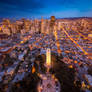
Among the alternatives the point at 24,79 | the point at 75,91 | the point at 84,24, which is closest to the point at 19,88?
the point at 24,79

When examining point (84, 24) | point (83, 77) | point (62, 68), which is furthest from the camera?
point (84, 24)

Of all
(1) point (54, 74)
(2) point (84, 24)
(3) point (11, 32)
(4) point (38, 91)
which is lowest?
(4) point (38, 91)

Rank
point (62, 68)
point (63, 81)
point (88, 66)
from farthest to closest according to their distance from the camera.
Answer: point (88, 66) < point (62, 68) < point (63, 81)

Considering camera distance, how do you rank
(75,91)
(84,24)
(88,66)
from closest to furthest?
1. (75,91)
2. (88,66)
3. (84,24)

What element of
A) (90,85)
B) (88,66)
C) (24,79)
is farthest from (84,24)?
(24,79)

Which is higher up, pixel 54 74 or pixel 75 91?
pixel 54 74

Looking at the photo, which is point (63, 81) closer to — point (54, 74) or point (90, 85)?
point (54, 74)

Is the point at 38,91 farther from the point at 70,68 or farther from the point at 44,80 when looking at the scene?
the point at 70,68

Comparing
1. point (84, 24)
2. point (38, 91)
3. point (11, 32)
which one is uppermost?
point (84, 24)

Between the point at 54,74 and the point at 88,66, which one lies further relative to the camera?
the point at 88,66
